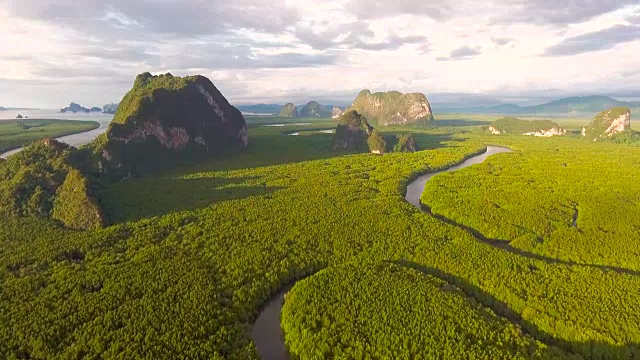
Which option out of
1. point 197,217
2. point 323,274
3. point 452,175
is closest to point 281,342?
point 323,274

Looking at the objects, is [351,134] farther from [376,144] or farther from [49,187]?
[49,187]

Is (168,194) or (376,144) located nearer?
(168,194)

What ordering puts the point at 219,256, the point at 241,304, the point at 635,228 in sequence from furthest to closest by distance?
the point at 635,228 → the point at 219,256 → the point at 241,304

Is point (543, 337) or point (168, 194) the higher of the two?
point (168, 194)

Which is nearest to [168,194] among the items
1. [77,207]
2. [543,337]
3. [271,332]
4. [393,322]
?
[77,207]

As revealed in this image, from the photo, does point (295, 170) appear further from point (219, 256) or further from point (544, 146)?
point (544, 146)

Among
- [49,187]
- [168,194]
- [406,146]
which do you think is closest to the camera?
[49,187]
